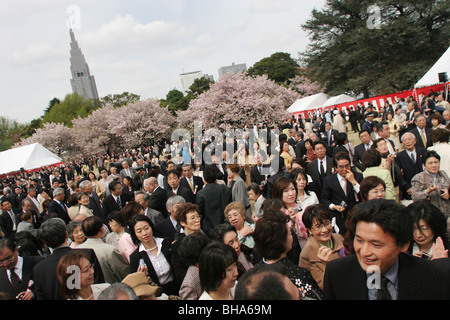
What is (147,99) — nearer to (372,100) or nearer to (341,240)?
(372,100)

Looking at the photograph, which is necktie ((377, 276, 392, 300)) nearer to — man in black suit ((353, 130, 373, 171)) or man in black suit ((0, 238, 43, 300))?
man in black suit ((0, 238, 43, 300))

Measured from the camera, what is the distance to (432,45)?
29.8 m

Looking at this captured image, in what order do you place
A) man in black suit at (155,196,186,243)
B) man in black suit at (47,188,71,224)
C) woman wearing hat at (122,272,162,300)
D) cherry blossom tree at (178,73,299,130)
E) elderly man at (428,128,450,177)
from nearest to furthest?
woman wearing hat at (122,272,162,300) → man in black suit at (155,196,186,243) → elderly man at (428,128,450,177) → man in black suit at (47,188,71,224) → cherry blossom tree at (178,73,299,130)

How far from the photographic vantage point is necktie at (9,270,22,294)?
10.7 ft

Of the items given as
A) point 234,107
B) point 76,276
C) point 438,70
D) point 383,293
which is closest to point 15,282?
point 76,276

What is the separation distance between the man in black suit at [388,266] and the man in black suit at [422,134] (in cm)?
538

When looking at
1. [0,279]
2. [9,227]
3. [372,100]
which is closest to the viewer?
[0,279]

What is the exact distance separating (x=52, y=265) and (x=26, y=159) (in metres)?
29.4

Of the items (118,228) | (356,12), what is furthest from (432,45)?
(118,228)

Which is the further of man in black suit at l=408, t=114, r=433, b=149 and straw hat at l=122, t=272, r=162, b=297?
man in black suit at l=408, t=114, r=433, b=149

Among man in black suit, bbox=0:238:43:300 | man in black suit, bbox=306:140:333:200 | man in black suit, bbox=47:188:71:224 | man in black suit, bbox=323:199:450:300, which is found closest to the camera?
man in black suit, bbox=323:199:450:300

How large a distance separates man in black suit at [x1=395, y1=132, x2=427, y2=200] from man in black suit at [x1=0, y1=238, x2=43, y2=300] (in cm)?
516

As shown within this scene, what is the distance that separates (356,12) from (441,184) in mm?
36606

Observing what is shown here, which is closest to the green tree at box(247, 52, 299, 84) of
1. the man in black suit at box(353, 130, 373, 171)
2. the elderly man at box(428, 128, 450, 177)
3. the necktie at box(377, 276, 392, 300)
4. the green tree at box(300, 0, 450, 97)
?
the green tree at box(300, 0, 450, 97)
